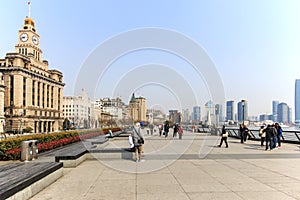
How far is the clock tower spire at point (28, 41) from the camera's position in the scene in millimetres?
117125

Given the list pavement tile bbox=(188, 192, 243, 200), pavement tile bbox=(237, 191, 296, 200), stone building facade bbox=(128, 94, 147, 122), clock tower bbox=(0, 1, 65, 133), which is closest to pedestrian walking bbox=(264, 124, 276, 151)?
pavement tile bbox=(237, 191, 296, 200)

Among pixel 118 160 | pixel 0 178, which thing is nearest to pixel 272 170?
pixel 118 160

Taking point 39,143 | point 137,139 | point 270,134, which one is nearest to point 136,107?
point 270,134

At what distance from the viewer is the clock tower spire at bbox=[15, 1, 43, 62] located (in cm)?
11712

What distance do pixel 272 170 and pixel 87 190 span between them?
6.38 m

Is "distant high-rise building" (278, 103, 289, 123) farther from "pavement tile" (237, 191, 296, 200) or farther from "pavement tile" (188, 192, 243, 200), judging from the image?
"pavement tile" (188, 192, 243, 200)

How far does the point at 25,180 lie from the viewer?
6.13m

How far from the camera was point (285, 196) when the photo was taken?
6.41 meters

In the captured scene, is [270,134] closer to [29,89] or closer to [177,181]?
[177,181]

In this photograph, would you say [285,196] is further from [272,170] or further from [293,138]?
[293,138]

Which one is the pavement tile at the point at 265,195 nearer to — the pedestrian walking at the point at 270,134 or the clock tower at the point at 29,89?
the pedestrian walking at the point at 270,134

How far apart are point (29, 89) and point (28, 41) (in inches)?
1382

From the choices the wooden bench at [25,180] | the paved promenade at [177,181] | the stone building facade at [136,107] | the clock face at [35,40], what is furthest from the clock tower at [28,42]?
the wooden bench at [25,180]

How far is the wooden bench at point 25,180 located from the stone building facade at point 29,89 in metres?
69.4
